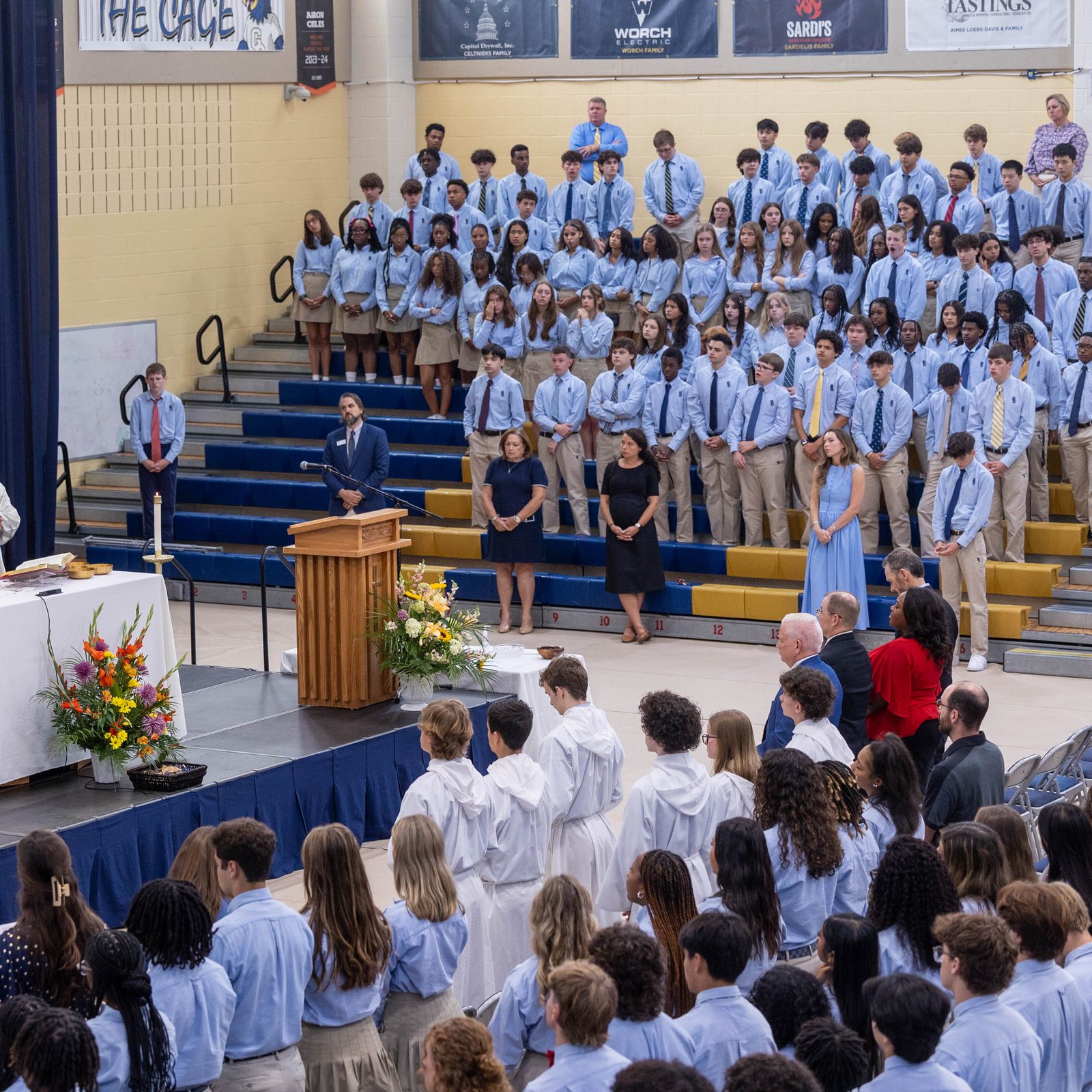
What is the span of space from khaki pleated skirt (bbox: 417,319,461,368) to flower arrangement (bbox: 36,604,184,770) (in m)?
8.58

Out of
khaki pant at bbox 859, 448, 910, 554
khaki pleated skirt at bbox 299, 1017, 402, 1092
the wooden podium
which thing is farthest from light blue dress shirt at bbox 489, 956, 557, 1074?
khaki pant at bbox 859, 448, 910, 554

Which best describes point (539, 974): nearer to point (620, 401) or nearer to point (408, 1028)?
point (408, 1028)

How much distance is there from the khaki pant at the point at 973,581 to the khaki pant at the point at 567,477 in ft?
Answer: 10.7

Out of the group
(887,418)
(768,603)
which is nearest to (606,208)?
(887,418)

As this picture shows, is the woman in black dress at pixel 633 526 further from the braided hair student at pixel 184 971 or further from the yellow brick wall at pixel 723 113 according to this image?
the braided hair student at pixel 184 971

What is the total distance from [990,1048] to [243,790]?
4.56 meters

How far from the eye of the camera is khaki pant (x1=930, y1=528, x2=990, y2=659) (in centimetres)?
1234

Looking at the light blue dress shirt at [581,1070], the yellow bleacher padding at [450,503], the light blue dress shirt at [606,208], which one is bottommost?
the light blue dress shirt at [581,1070]

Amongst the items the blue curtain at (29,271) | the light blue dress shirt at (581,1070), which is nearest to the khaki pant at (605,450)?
the blue curtain at (29,271)

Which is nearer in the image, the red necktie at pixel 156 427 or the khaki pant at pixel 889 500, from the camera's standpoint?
the khaki pant at pixel 889 500

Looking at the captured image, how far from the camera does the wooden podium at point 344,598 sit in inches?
343

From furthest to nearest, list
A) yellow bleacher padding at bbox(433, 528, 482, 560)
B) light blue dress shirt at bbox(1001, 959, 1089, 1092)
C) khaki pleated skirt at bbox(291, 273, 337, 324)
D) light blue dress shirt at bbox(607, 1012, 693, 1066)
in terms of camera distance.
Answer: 1. khaki pleated skirt at bbox(291, 273, 337, 324)
2. yellow bleacher padding at bbox(433, 528, 482, 560)
3. light blue dress shirt at bbox(1001, 959, 1089, 1092)
4. light blue dress shirt at bbox(607, 1012, 693, 1066)

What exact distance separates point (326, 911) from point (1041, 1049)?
204 cm

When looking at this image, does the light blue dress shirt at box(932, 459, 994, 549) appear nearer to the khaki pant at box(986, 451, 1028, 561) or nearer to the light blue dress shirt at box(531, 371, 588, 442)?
the khaki pant at box(986, 451, 1028, 561)
